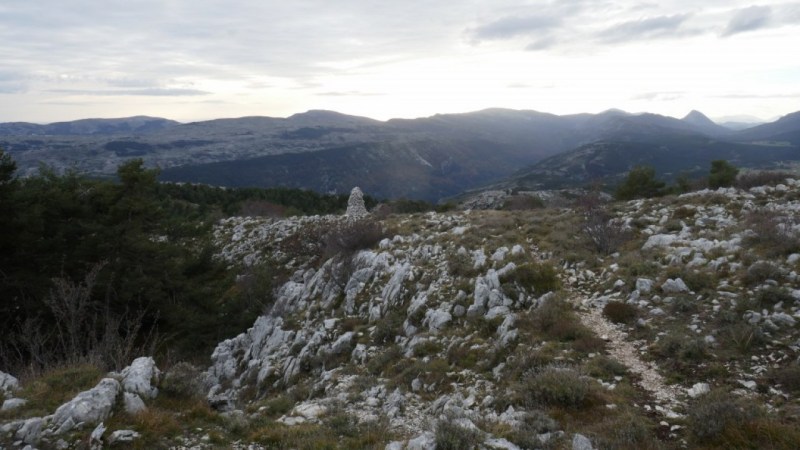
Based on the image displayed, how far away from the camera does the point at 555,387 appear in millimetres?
9492

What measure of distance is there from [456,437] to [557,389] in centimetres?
283

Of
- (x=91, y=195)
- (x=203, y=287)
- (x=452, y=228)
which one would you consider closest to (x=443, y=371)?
(x=452, y=228)

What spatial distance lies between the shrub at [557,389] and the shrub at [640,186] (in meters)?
34.8

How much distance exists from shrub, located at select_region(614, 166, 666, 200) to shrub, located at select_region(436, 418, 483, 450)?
123 feet

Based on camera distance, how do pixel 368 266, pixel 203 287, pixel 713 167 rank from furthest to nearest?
pixel 713 167 → pixel 203 287 → pixel 368 266

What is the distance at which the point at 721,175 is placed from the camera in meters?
34.7

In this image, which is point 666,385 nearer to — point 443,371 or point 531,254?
point 443,371

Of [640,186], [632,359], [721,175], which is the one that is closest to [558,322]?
[632,359]

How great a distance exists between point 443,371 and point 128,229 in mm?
21663

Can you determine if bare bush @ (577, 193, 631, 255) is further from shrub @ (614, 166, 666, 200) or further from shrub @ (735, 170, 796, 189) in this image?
shrub @ (614, 166, 666, 200)

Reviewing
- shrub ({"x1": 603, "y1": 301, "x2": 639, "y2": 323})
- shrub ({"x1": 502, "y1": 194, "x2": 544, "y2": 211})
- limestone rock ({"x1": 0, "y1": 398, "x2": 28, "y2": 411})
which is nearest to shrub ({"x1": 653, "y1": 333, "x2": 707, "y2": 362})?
shrub ({"x1": 603, "y1": 301, "x2": 639, "y2": 323})

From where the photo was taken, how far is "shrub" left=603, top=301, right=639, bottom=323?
1291 centimetres

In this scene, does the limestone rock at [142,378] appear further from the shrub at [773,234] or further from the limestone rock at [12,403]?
the shrub at [773,234]

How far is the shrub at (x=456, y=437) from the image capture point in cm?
768
